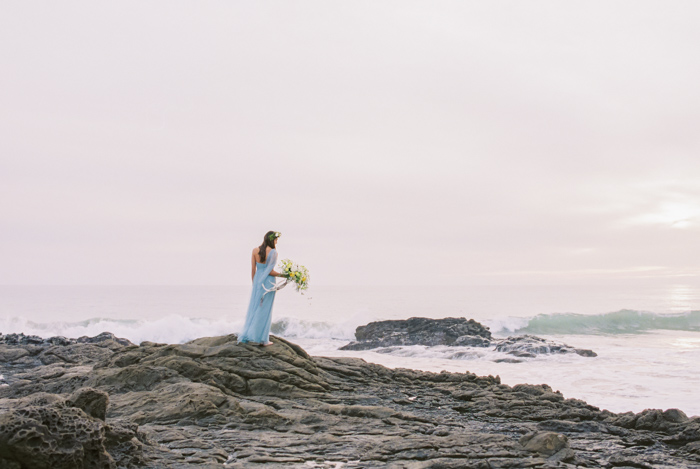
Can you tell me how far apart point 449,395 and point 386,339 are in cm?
1765

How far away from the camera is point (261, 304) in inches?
471

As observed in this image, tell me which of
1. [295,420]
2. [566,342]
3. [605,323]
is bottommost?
[566,342]

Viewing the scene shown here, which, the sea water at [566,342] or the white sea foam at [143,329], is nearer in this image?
the sea water at [566,342]

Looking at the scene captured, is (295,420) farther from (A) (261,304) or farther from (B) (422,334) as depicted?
(B) (422,334)

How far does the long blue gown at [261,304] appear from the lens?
12000 millimetres

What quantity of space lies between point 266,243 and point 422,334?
60.5 feet

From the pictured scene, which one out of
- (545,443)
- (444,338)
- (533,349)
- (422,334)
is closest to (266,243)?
(545,443)

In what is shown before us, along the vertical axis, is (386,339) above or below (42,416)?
below

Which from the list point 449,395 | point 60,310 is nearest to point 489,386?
point 449,395

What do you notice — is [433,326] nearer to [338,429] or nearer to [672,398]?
[672,398]

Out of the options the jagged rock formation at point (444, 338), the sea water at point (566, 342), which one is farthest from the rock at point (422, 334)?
the sea water at point (566, 342)

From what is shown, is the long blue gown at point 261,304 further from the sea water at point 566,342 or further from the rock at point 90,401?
the sea water at point 566,342

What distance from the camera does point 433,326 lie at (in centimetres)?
2948

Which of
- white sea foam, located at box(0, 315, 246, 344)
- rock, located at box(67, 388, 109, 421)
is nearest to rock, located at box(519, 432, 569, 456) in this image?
rock, located at box(67, 388, 109, 421)
